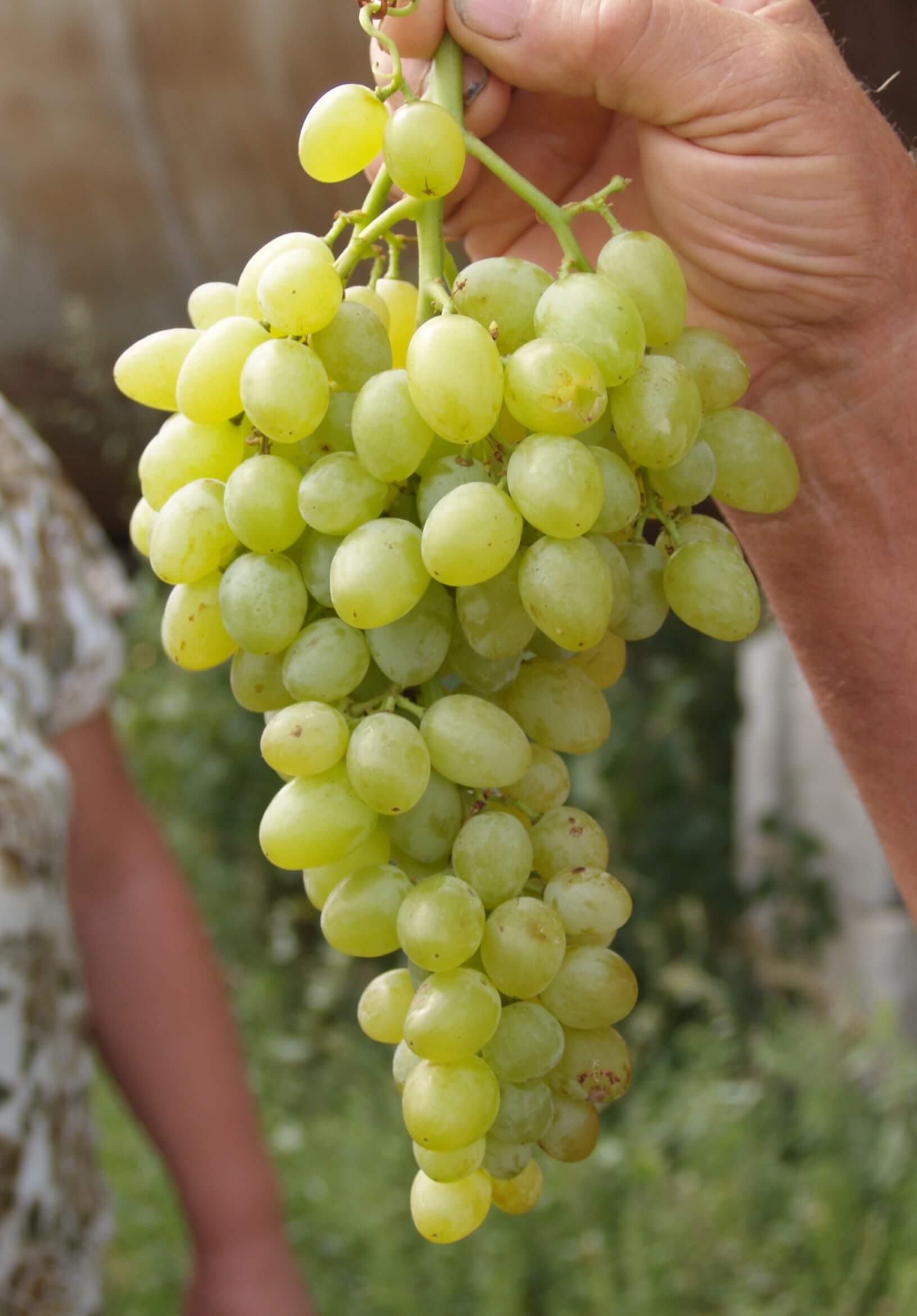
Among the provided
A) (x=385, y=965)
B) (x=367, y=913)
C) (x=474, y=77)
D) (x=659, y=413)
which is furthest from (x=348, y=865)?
(x=385, y=965)

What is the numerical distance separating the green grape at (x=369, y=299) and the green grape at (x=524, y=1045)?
299mm

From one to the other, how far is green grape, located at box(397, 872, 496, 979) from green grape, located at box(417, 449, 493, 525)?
0.49ft

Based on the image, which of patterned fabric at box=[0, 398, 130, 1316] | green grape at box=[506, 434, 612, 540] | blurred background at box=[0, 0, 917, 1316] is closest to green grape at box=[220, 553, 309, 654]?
green grape at box=[506, 434, 612, 540]

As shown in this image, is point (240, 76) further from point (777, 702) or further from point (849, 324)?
point (849, 324)

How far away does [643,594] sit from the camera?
21.7 inches

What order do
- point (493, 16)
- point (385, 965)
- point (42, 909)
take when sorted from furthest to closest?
1. point (385, 965)
2. point (42, 909)
3. point (493, 16)

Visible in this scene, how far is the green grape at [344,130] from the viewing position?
52 cm

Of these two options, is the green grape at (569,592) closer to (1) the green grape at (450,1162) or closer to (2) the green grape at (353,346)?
(2) the green grape at (353,346)

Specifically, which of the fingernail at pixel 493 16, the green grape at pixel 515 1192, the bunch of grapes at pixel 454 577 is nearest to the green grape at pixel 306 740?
the bunch of grapes at pixel 454 577

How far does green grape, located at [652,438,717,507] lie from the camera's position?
20.7 inches

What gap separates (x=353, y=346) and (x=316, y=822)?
20 centimetres

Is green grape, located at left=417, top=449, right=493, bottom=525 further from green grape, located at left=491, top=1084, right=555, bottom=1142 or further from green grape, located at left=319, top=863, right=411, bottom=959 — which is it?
green grape, located at left=491, top=1084, right=555, bottom=1142

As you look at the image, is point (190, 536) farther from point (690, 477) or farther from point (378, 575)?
point (690, 477)

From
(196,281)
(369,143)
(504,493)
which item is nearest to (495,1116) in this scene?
(504,493)
